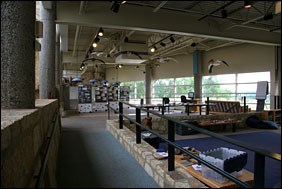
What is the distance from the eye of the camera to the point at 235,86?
13.0 m

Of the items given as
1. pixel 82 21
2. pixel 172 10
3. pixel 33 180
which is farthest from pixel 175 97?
pixel 33 180

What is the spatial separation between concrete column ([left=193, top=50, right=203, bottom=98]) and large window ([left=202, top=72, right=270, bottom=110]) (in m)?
0.45

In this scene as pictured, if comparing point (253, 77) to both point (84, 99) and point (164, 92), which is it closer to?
point (164, 92)

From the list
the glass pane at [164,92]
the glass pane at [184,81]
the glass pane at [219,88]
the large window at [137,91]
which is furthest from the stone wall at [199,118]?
the large window at [137,91]

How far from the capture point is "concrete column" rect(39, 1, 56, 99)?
5387 millimetres

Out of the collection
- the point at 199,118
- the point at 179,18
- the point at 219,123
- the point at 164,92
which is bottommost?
the point at 219,123

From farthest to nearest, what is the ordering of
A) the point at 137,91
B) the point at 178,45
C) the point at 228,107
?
the point at 137,91, the point at 178,45, the point at 228,107

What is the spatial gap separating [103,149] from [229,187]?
2.13 m

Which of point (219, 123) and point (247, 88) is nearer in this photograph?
point (219, 123)

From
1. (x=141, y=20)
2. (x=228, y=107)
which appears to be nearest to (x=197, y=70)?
(x=228, y=107)

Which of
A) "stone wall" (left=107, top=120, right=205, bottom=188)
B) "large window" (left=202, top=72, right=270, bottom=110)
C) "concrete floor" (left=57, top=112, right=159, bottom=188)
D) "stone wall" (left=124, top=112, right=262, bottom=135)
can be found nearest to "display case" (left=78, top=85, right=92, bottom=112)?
"stone wall" (left=124, top=112, right=262, bottom=135)

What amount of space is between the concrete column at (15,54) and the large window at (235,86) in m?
12.1

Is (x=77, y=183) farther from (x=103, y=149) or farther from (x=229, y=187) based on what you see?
(x=229, y=187)

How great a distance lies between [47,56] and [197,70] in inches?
436
